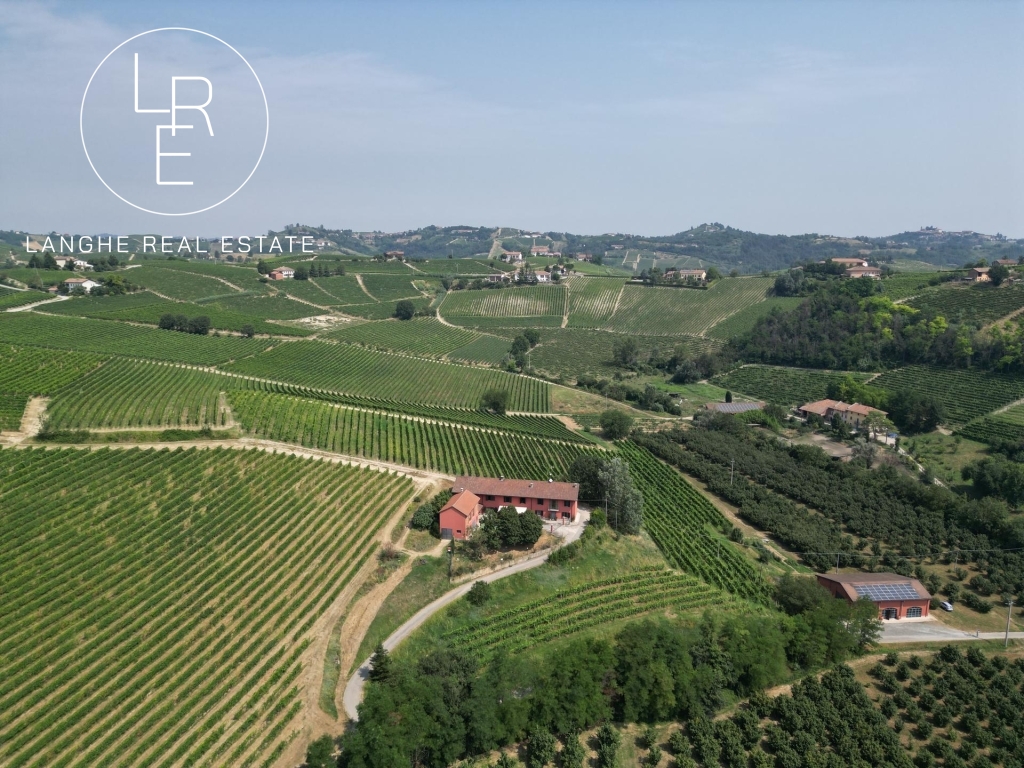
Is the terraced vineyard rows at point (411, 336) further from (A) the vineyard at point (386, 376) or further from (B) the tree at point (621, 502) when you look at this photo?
(B) the tree at point (621, 502)

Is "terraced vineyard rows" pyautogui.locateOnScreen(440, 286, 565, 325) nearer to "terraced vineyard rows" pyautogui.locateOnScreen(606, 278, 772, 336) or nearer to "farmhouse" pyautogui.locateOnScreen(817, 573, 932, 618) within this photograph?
"terraced vineyard rows" pyautogui.locateOnScreen(606, 278, 772, 336)

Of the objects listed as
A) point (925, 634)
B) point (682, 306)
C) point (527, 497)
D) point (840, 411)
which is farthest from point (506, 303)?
point (925, 634)

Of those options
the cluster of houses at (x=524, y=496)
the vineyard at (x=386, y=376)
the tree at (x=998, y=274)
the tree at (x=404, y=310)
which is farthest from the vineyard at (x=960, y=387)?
the tree at (x=404, y=310)

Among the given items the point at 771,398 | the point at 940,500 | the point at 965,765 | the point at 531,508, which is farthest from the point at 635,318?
the point at 965,765

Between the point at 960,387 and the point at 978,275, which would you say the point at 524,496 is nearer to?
the point at 960,387

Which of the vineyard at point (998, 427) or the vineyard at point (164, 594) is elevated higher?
the vineyard at point (998, 427)

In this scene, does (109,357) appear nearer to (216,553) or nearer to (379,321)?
(216,553)

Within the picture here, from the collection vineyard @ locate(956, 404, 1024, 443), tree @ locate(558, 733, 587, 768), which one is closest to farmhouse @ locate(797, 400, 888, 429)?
vineyard @ locate(956, 404, 1024, 443)
